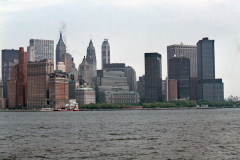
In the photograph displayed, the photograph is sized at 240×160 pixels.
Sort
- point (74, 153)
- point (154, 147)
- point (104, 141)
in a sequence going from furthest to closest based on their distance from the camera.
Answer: point (104, 141), point (154, 147), point (74, 153)

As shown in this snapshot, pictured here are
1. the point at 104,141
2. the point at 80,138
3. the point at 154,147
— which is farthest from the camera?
the point at 80,138

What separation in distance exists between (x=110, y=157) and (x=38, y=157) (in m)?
11.2

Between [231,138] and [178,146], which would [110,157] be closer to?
[178,146]

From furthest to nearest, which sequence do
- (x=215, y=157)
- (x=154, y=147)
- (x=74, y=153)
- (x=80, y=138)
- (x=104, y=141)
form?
1. (x=80, y=138)
2. (x=104, y=141)
3. (x=154, y=147)
4. (x=74, y=153)
5. (x=215, y=157)

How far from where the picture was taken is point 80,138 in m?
102

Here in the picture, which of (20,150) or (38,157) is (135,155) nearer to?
(38,157)

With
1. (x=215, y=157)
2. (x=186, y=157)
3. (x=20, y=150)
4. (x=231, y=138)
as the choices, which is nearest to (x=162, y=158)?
(x=186, y=157)

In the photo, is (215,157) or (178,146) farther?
(178,146)

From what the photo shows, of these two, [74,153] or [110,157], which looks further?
[74,153]

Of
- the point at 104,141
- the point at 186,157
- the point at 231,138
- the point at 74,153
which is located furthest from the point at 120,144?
the point at 231,138

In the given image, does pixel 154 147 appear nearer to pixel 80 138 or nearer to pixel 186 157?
pixel 186 157

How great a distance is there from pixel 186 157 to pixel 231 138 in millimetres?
29998

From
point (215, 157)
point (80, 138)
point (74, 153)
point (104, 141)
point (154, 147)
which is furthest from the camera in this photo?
point (80, 138)

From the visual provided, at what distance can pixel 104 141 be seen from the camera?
9462 cm
